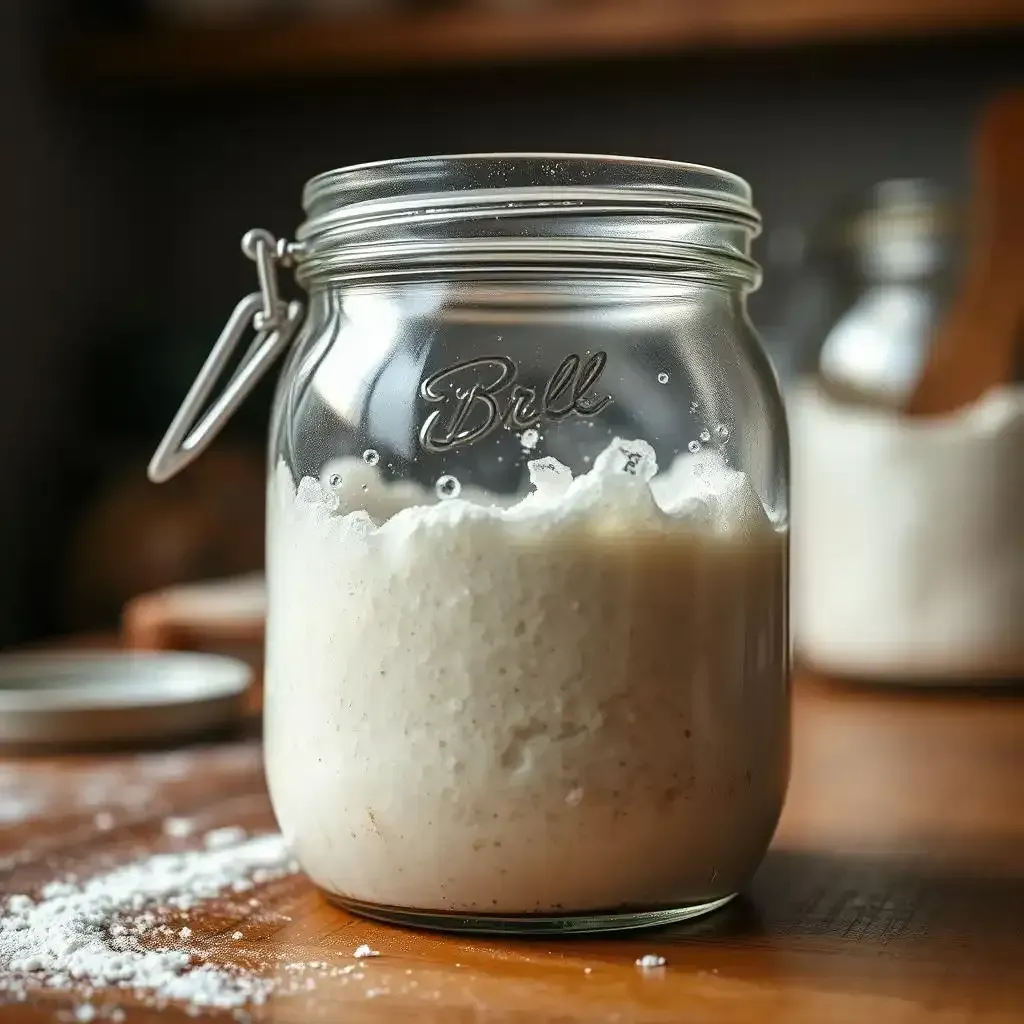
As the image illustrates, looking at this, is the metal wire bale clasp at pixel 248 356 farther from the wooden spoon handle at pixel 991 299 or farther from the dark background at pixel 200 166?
the dark background at pixel 200 166

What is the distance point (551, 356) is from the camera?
21.7 inches

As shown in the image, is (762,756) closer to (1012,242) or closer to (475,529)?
(475,529)

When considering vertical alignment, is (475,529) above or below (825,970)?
above

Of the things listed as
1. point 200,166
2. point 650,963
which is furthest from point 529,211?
point 200,166

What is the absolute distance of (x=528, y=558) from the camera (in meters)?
0.51

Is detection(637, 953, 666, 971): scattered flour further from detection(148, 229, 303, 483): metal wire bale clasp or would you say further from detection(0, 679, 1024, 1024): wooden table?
detection(148, 229, 303, 483): metal wire bale clasp

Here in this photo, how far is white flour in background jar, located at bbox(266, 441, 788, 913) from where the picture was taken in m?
0.51

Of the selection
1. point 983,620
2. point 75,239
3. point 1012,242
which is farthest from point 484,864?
point 75,239

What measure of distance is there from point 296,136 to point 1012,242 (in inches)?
38.5

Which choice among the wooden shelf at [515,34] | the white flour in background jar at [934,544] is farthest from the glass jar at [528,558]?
the wooden shelf at [515,34]

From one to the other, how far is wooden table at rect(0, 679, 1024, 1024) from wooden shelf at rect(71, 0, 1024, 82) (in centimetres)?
83

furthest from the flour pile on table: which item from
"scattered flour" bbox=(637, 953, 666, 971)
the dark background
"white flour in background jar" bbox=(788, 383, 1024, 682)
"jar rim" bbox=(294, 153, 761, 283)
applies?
the dark background

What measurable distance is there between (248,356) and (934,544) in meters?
0.64

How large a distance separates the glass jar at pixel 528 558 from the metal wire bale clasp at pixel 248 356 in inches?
0.7
